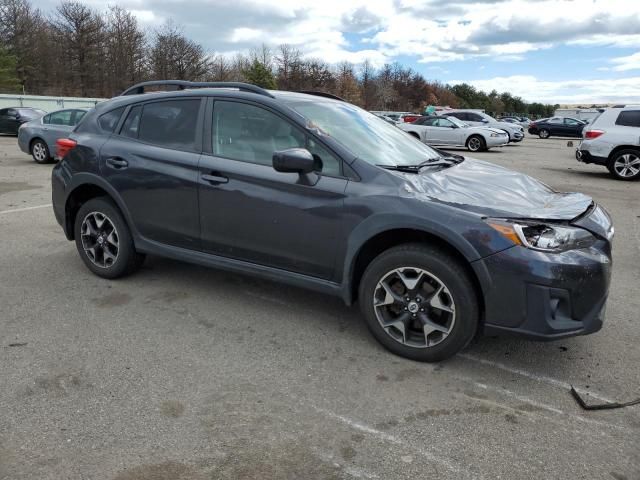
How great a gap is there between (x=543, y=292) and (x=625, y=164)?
11.4 metres

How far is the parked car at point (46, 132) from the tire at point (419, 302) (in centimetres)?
1265

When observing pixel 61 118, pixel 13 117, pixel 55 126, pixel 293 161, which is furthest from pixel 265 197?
pixel 13 117

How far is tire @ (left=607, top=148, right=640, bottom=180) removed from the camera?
1231 centimetres

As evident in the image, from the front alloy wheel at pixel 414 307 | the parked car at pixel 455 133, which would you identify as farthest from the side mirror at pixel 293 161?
the parked car at pixel 455 133

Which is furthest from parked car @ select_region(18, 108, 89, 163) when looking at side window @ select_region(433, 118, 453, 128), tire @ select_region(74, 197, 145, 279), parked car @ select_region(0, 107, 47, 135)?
side window @ select_region(433, 118, 453, 128)

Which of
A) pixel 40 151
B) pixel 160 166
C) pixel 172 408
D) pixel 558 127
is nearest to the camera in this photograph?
pixel 172 408

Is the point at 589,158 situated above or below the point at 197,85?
below

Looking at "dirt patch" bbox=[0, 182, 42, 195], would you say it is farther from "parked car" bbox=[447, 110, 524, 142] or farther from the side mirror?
"parked car" bbox=[447, 110, 524, 142]

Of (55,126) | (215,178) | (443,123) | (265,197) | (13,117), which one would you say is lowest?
(265,197)

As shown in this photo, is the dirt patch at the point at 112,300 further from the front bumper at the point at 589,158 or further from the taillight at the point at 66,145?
the front bumper at the point at 589,158

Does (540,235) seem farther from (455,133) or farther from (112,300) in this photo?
(455,133)

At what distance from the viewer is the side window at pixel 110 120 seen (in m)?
4.65

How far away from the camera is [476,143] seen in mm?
21219

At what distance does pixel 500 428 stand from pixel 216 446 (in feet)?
4.75
